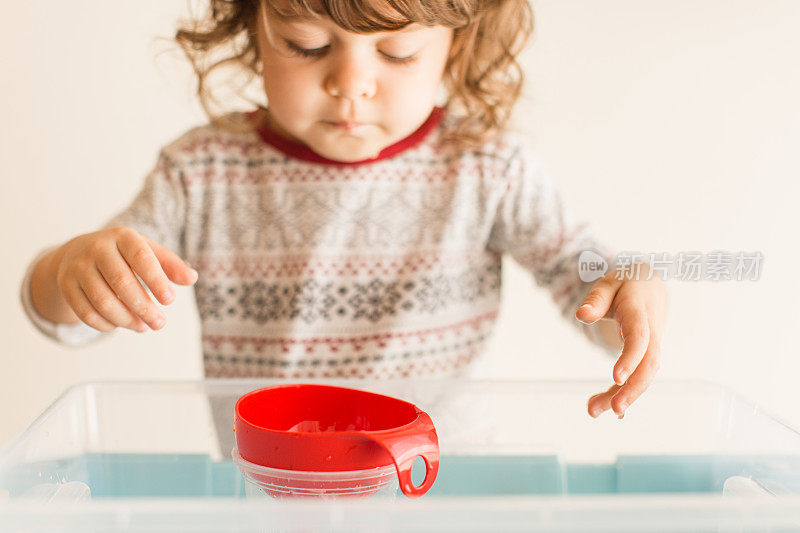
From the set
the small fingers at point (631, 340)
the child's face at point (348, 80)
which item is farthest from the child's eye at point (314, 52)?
the small fingers at point (631, 340)

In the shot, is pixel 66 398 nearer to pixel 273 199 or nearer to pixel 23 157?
pixel 273 199

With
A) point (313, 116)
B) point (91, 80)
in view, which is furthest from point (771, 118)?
point (91, 80)

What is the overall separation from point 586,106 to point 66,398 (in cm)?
49

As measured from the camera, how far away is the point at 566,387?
0.48 m

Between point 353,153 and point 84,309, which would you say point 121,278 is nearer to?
point 84,309

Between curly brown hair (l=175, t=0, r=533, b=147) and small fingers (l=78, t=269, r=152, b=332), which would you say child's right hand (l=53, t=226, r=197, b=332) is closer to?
small fingers (l=78, t=269, r=152, b=332)

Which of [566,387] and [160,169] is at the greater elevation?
[160,169]

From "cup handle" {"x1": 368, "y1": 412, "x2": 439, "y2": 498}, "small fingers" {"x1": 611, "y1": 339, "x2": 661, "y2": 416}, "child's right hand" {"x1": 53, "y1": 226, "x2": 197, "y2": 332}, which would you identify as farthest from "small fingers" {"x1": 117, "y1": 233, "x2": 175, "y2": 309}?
"small fingers" {"x1": 611, "y1": 339, "x2": 661, "y2": 416}

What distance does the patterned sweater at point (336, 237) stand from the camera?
66 cm

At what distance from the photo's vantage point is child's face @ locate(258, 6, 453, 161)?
0.51m

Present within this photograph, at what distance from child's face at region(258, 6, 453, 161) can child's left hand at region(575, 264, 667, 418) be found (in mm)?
209

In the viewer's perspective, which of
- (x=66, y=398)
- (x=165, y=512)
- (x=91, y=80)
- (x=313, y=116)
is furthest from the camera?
(x=91, y=80)

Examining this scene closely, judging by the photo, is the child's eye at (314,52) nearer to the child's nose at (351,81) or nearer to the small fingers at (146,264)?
the child's nose at (351,81)

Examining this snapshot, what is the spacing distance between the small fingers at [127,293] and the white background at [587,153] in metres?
0.31
